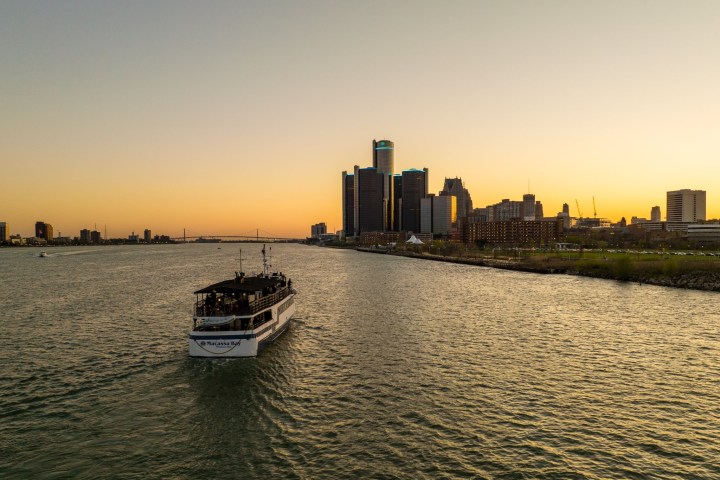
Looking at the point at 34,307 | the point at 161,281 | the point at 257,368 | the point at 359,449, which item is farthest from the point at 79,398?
the point at 161,281

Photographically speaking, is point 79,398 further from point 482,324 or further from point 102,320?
point 482,324

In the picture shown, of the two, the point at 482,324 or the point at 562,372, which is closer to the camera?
the point at 562,372

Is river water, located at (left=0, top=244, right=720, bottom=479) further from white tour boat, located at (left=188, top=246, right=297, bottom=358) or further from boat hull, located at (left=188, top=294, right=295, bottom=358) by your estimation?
white tour boat, located at (left=188, top=246, right=297, bottom=358)

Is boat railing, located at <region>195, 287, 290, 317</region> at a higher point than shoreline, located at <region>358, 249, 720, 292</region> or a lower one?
higher

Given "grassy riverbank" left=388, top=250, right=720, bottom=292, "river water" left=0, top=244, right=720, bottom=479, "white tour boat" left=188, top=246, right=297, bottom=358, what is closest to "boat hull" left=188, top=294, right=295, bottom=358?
"white tour boat" left=188, top=246, right=297, bottom=358

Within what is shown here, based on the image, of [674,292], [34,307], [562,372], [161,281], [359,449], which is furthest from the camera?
[161,281]

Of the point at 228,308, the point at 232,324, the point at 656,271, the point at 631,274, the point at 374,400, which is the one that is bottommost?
the point at 374,400

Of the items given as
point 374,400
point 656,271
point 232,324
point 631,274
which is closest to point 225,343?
point 232,324

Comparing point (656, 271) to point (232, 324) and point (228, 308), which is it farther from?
point (232, 324)

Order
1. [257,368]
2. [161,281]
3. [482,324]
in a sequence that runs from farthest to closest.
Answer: [161,281], [482,324], [257,368]
